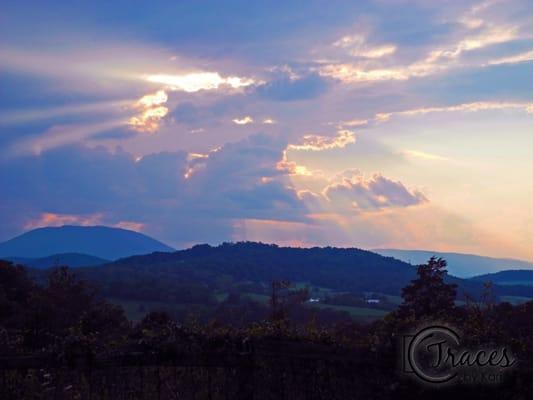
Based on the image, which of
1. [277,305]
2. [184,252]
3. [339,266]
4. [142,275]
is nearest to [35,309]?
[277,305]

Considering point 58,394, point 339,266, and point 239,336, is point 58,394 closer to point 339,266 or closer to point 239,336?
point 239,336

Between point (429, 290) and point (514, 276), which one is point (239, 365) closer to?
point (429, 290)

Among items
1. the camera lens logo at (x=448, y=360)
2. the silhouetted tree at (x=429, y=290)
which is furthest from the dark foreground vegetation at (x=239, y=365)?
the silhouetted tree at (x=429, y=290)

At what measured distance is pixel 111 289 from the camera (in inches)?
2224

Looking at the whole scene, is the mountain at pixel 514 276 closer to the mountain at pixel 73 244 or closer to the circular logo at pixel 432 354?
the circular logo at pixel 432 354

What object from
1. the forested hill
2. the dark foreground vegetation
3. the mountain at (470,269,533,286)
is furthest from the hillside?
the dark foreground vegetation

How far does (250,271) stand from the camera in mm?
74875

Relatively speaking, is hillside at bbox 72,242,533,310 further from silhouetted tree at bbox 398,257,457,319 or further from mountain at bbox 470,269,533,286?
silhouetted tree at bbox 398,257,457,319

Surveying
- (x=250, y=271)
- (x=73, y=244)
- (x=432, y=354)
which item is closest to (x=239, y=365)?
(x=432, y=354)

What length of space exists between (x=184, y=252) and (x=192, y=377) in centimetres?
8422

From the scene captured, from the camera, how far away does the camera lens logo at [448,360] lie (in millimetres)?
6559

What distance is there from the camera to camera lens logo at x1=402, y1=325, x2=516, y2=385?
6.56 meters

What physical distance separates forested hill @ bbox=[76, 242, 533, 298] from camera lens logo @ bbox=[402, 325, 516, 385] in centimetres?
4667

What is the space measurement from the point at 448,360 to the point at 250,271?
225 ft
